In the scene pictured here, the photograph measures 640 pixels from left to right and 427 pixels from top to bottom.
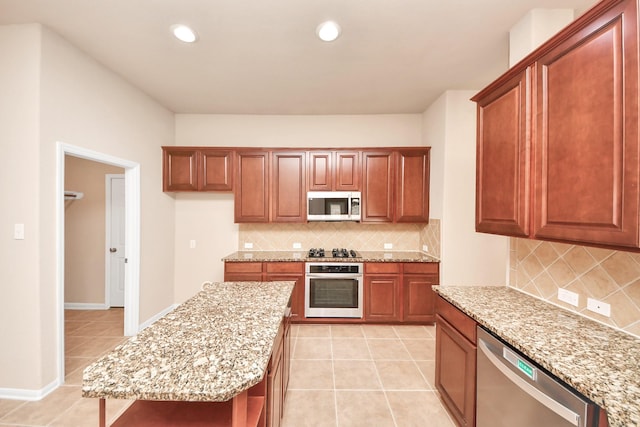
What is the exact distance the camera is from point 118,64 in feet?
8.53

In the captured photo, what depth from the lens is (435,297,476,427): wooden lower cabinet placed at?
5.13ft

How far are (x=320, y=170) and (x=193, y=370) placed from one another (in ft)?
9.73

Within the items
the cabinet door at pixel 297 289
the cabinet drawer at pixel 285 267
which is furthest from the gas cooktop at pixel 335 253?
the cabinet door at pixel 297 289

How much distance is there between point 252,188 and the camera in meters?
3.65

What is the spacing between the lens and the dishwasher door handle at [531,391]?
3.15 ft

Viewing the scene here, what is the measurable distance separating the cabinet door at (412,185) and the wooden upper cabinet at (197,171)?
2.36 meters

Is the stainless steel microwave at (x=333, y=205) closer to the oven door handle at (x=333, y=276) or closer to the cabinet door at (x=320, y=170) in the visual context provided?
the cabinet door at (x=320, y=170)

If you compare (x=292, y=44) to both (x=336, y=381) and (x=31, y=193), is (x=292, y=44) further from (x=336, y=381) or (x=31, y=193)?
(x=336, y=381)

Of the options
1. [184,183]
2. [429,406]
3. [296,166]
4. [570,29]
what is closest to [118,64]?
[184,183]

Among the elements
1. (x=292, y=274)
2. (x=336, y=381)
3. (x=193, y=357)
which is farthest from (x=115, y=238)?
(x=193, y=357)

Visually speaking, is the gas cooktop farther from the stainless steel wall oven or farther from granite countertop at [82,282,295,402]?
granite countertop at [82,282,295,402]

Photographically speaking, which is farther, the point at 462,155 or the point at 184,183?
the point at 184,183

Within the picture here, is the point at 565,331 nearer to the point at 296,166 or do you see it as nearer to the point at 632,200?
the point at 632,200

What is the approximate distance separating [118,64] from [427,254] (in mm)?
4187
